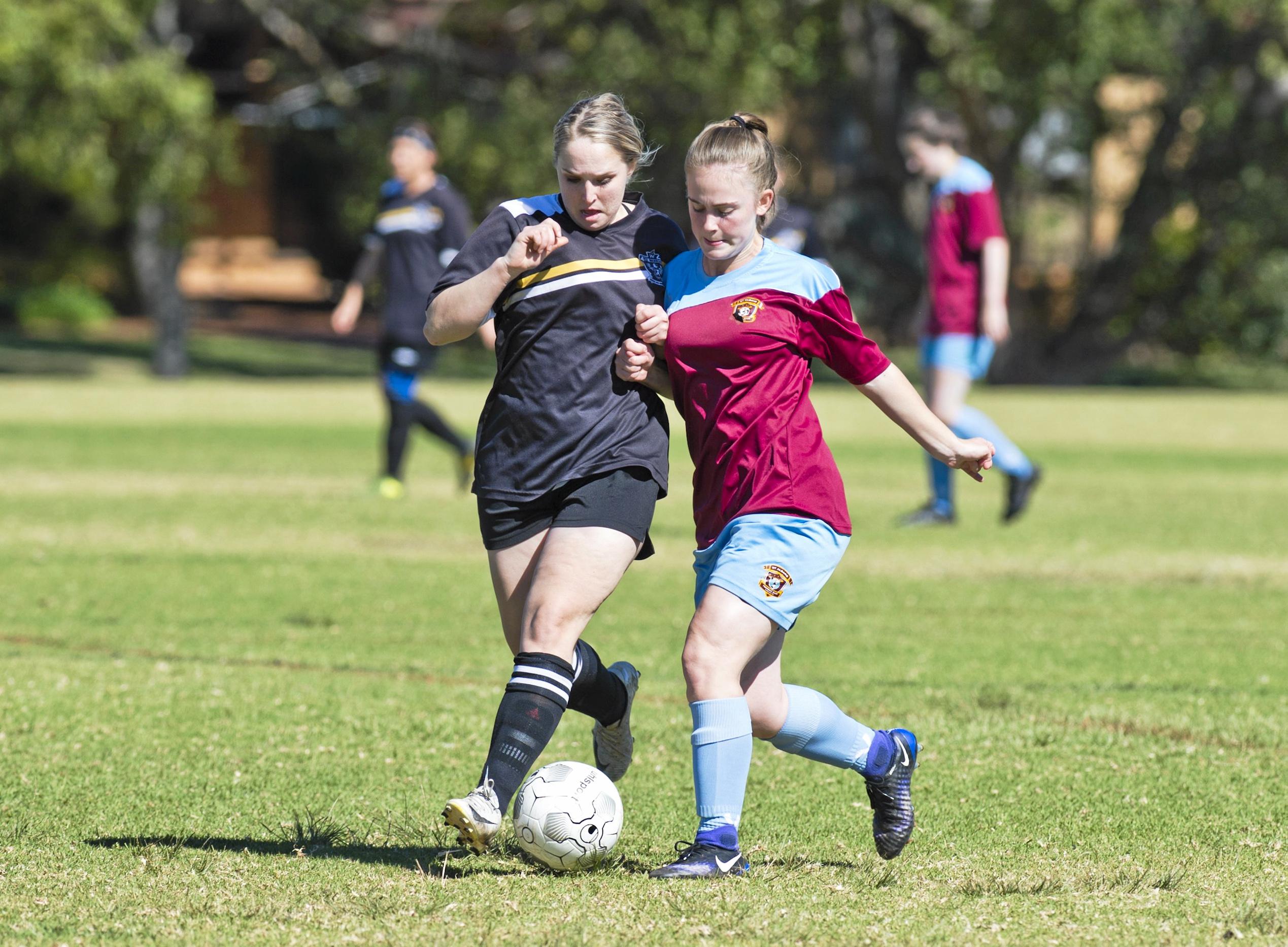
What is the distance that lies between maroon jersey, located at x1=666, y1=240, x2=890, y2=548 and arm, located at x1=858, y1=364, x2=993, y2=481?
5 cm

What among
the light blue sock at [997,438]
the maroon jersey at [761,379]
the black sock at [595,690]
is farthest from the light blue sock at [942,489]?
the maroon jersey at [761,379]

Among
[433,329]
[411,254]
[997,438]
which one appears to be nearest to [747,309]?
[433,329]

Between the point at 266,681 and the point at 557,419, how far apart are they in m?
2.81

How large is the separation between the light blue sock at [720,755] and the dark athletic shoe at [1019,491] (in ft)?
24.9

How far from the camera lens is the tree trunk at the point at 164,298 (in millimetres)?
31344

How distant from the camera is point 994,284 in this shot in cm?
1097

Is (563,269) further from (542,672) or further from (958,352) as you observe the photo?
(958,352)

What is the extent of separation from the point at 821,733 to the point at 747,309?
1.10 meters

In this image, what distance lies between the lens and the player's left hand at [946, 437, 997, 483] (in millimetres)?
4512

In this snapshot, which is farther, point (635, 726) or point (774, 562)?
point (635, 726)

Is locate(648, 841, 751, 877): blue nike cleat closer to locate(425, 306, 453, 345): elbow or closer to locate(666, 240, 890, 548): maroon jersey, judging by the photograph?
locate(666, 240, 890, 548): maroon jersey

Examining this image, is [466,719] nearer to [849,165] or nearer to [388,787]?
[388,787]

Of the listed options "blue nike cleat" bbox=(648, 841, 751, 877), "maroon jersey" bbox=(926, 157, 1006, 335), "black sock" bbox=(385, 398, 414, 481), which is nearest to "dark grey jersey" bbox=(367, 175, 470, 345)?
"black sock" bbox=(385, 398, 414, 481)

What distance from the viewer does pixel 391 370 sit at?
12.5 metres
